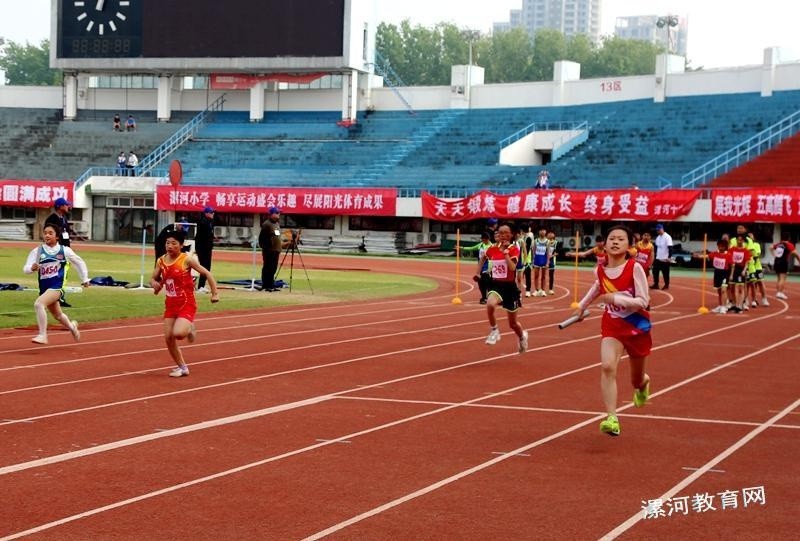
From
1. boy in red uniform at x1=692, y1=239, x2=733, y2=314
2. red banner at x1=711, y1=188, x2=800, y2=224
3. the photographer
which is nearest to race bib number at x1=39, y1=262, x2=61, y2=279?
the photographer

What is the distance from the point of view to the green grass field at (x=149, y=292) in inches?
850

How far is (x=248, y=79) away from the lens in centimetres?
6669

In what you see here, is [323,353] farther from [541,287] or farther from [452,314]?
[541,287]

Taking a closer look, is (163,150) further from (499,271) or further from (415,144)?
(499,271)

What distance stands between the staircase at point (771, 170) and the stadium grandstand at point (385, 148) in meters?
0.08

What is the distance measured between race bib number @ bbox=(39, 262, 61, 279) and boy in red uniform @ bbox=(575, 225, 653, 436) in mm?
8489

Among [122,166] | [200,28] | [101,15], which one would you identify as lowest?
[122,166]

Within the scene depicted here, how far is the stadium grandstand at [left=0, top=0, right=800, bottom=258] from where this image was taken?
50906 millimetres

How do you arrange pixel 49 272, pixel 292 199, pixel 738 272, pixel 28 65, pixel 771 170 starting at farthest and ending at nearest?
pixel 28 65
pixel 292 199
pixel 771 170
pixel 738 272
pixel 49 272

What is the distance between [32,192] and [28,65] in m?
86.4

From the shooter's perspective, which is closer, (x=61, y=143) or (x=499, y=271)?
(x=499, y=271)

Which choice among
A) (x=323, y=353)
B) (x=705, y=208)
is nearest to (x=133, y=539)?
(x=323, y=353)

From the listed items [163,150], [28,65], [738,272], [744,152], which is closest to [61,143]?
[163,150]

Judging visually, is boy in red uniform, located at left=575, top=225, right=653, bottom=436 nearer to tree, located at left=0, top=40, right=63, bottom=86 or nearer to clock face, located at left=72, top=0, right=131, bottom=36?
clock face, located at left=72, top=0, right=131, bottom=36
